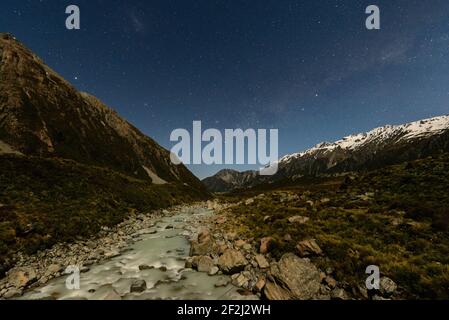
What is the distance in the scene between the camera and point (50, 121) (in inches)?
2805

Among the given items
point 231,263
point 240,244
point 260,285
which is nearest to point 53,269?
point 231,263

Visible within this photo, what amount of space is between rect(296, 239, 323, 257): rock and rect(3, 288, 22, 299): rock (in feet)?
49.1

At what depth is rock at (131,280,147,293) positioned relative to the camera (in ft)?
38.9

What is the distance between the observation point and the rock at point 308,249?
13.1m

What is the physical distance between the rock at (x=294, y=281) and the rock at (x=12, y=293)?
12370 mm

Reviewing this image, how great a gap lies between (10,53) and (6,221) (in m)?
92.0

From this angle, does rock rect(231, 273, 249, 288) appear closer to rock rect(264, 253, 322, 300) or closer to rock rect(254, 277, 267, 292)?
rock rect(254, 277, 267, 292)

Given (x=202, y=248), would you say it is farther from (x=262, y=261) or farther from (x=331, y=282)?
(x=331, y=282)

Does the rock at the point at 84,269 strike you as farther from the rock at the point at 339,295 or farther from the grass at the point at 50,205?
the rock at the point at 339,295

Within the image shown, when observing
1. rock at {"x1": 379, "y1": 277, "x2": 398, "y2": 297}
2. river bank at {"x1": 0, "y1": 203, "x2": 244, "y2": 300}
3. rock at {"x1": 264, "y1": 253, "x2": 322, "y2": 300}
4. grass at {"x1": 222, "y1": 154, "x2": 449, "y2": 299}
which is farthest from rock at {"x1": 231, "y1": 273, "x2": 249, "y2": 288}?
rock at {"x1": 379, "y1": 277, "x2": 398, "y2": 297}

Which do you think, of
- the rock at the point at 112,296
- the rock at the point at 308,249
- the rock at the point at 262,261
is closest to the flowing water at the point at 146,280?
the rock at the point at 112,296

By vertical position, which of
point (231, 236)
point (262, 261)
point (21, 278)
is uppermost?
point (262, 261)

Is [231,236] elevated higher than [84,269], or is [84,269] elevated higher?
[231,236]

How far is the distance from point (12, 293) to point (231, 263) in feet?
37.1
